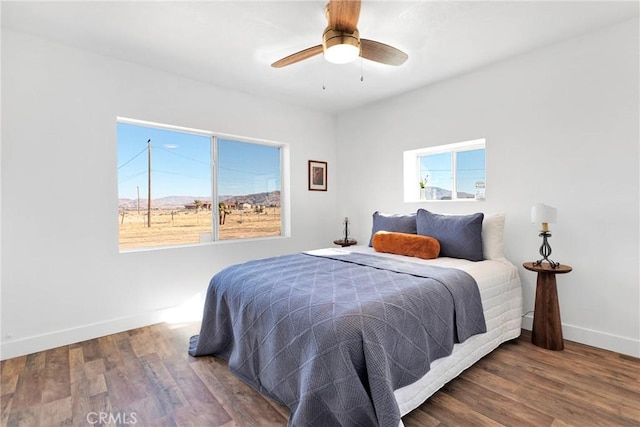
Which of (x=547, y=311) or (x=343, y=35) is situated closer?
(x=343, y=35)

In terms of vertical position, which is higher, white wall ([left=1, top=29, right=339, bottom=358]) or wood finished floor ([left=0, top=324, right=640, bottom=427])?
white wall ([left=1, top=29, right=339, bottom=358])

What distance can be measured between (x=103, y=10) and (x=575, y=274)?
4.06 meters

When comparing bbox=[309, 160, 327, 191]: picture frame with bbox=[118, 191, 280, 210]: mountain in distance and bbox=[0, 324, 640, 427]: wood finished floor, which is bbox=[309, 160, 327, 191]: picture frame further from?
bbox=[0, 324, 640, 427]: wood finished floor

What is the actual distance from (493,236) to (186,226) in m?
3.08

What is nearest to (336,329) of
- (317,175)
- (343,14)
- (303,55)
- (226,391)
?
(226,391)

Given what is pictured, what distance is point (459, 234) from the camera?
9.07 ft

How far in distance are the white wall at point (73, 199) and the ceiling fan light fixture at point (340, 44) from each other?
6.39 feet

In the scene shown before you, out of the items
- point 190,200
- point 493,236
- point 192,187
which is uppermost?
point 192,187

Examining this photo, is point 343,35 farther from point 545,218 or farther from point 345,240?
point 345,240

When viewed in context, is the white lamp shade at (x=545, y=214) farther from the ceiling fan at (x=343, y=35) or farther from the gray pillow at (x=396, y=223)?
the ceiling fan at (x=343, y=35)

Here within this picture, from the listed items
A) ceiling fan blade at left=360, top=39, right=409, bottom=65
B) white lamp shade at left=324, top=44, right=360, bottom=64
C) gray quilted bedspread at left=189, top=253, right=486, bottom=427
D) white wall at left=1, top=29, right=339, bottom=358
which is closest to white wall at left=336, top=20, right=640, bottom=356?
gray quilted bedspread at left=189, top=253, right=486, bottom=427

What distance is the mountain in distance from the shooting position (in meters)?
3.12

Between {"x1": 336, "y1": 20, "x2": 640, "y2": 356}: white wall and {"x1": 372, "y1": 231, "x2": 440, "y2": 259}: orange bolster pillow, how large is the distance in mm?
752

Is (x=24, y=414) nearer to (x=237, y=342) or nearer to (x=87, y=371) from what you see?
(x=87, y=371)
